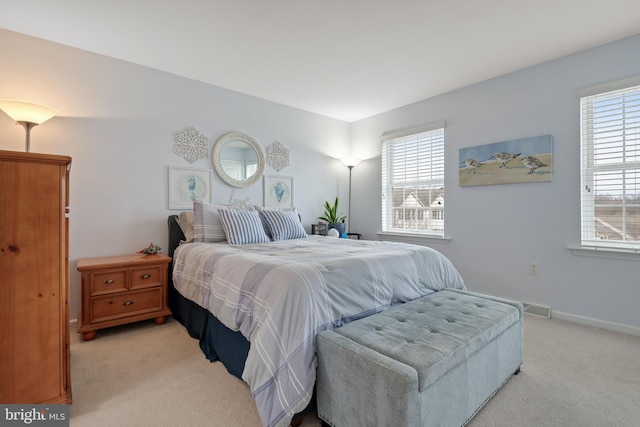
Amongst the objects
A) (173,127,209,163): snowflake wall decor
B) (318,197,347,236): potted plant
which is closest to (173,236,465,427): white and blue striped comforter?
(173,127,209,163): snowflake wall decor

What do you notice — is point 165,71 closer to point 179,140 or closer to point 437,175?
point 179,140

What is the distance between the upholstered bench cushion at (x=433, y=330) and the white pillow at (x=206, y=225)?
1788 mm

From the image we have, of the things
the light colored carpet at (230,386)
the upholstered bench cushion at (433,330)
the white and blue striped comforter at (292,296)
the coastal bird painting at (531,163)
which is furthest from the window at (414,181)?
the upholstered bench cushion at (433,330)

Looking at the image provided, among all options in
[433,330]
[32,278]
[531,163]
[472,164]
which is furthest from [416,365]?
[472,164]

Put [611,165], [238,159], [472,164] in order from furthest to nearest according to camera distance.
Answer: [238,159] < [472,164] < [611,165]

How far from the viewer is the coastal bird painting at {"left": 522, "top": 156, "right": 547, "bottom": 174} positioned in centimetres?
295

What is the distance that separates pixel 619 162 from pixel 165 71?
4287mm

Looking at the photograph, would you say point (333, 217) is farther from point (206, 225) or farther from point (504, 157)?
point (504, 157)

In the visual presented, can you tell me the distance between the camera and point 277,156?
13.2 feet

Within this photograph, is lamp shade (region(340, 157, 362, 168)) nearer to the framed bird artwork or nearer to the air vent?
the framed bird artwork

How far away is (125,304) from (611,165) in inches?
169

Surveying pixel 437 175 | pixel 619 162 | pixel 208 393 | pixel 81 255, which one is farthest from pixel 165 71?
pixel 619 162

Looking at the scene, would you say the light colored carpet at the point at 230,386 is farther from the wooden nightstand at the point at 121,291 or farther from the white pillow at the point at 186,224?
the white pillow at the point at 186,224

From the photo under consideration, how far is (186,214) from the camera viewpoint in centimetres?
304
